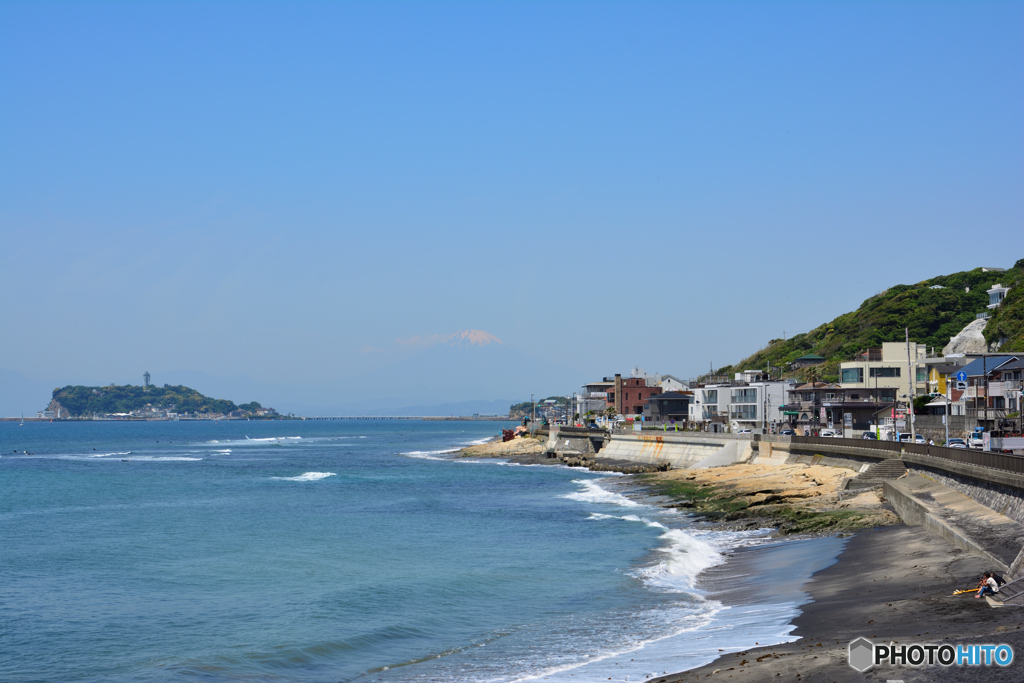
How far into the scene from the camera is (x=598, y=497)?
62781 mm

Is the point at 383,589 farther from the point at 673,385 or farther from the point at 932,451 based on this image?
the point at 673,385

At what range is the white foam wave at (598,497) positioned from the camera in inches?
2295

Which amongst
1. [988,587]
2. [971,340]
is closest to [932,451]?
[988,587]

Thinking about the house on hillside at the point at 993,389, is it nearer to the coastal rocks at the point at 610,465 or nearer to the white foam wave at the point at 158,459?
the coastal rocks at the point at 610,465

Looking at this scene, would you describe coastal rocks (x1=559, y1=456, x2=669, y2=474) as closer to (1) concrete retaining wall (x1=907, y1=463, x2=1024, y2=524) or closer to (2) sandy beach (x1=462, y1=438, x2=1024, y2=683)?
(2) sandy beach (x1=462, y1=438, x2=1024, y2=683)

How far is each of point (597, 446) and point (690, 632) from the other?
8484cm

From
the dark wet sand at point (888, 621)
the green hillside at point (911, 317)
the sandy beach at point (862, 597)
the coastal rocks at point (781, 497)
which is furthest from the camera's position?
→ the green hillside at point (911, 317)

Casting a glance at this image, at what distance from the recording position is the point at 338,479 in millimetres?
83312

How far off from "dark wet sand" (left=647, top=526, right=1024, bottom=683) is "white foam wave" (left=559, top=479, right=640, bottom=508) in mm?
29055

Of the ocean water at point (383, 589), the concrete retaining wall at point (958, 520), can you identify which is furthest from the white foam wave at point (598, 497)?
the concrete retaining wall at point (958, 520)

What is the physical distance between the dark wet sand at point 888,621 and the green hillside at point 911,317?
4188 inches

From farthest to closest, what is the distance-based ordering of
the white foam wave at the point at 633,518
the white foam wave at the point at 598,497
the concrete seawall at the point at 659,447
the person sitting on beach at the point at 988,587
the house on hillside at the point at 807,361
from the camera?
the house on hillside at the point at 807,361, the concrete seawall at the point at 659,447, the white foam wave at the point at 598,497, the white foam wave at the point at 633,518, the person sitting on beach at the point at 988,587

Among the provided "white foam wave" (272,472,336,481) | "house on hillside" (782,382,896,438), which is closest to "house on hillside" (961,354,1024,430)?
"house on hillside" (782,382,896,438)

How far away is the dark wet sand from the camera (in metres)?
15.6
